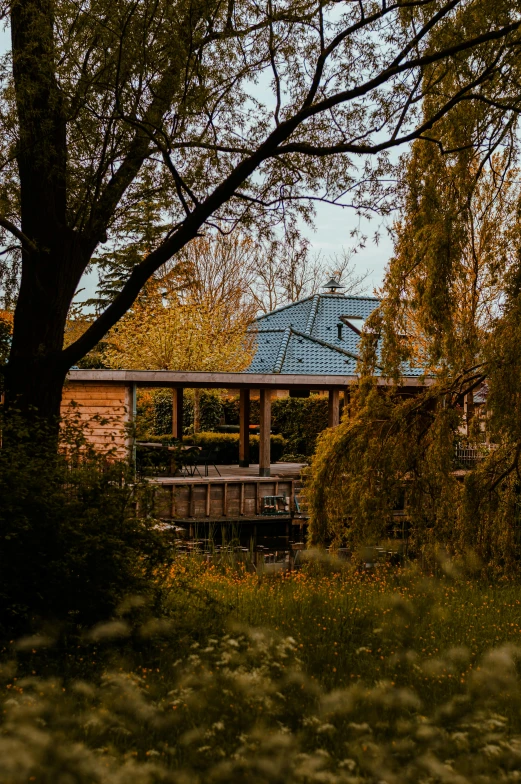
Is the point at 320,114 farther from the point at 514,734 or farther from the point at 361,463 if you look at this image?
the point at 514,734

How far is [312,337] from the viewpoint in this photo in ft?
80.9

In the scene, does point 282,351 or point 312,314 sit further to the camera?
point 312,314

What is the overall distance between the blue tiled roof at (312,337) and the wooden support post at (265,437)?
79 centimetres

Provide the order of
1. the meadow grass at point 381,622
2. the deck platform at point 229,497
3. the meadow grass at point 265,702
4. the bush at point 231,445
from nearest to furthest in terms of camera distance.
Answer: the meadow grass at point 265,702 < the meadow grass at point 381,622 < the deck platform at point 229,497 < the bush at point 231,445

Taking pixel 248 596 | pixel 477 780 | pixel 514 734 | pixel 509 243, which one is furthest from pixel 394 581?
pixel 477 780

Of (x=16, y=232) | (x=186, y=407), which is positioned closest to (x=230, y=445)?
(x=186, y=407)

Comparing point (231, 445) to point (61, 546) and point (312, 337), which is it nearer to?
point (312, 337)

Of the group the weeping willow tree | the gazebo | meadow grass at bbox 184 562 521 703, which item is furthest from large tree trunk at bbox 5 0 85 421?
the gazebo

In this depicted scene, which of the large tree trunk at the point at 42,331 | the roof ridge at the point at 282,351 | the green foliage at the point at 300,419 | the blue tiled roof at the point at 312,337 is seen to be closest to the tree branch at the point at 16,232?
the large tree trunk at the point at 42,331

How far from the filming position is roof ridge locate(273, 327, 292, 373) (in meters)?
23.3

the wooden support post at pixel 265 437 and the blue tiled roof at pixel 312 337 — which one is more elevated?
the blue tiled roof at pixel 312 337

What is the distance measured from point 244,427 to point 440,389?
15293 mm

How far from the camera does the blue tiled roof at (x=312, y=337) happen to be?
77.2 ft

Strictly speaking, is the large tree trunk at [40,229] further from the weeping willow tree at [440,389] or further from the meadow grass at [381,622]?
the weeping willow tree at [440,389]
